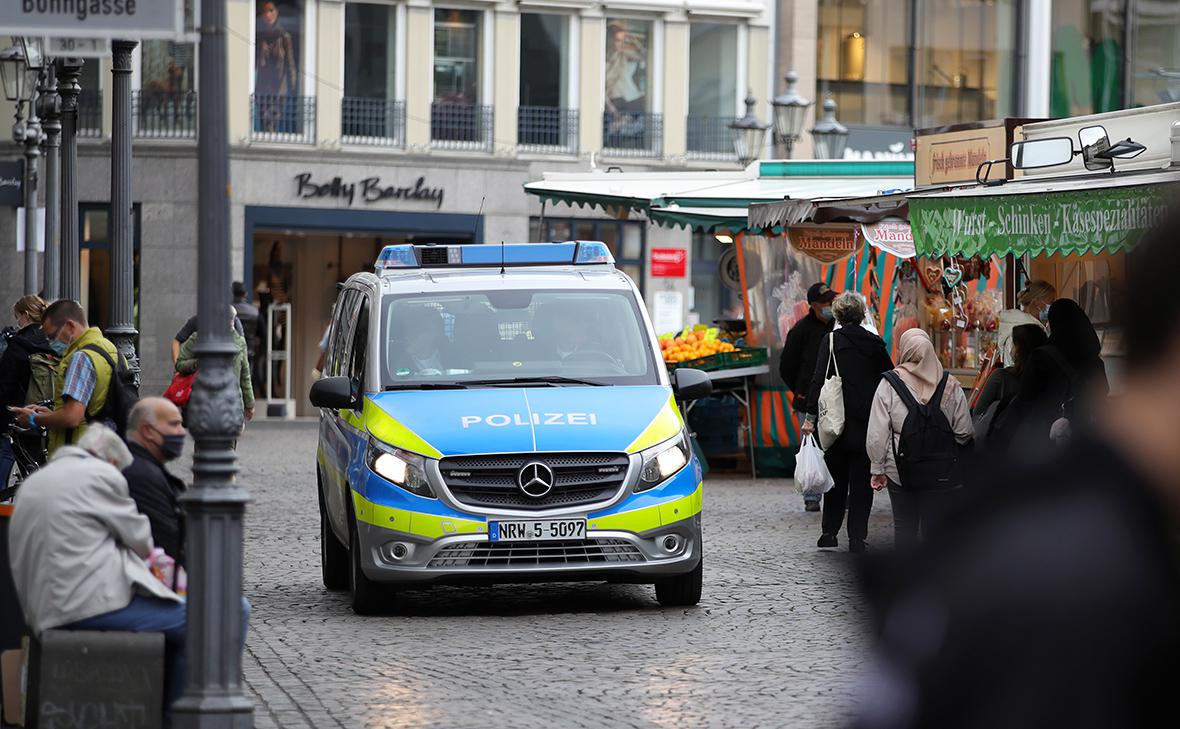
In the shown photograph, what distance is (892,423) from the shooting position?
13.0m

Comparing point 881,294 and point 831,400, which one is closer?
point 831,400

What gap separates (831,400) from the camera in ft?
46.8

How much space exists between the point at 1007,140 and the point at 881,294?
161 inches

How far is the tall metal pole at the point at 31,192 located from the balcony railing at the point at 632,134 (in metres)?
12.8

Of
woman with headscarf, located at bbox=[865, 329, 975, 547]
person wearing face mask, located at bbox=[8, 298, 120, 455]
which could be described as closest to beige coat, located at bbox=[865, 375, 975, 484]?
woman with headscarf, located at bbox=[865, 329, 975, 547]

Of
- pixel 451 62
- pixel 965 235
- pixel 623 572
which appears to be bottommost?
pixel 623 572

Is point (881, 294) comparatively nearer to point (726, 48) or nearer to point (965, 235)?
point (965, 235)

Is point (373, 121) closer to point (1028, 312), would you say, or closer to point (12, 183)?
point (12, 183)

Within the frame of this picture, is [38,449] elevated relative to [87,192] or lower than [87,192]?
lower

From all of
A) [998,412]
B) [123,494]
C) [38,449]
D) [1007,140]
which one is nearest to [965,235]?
[998,412]

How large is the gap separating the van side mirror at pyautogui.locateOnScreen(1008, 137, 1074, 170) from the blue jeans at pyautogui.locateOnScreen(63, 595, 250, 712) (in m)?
8.96

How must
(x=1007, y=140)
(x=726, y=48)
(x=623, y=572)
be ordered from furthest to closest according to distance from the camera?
(x=726, y=48)
(x=1007, y=140)
(x=623, y=572)

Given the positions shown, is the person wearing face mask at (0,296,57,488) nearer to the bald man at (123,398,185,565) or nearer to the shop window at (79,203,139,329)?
the bald man at (123,398,185,565)

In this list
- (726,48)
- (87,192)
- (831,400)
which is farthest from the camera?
(726,48)
